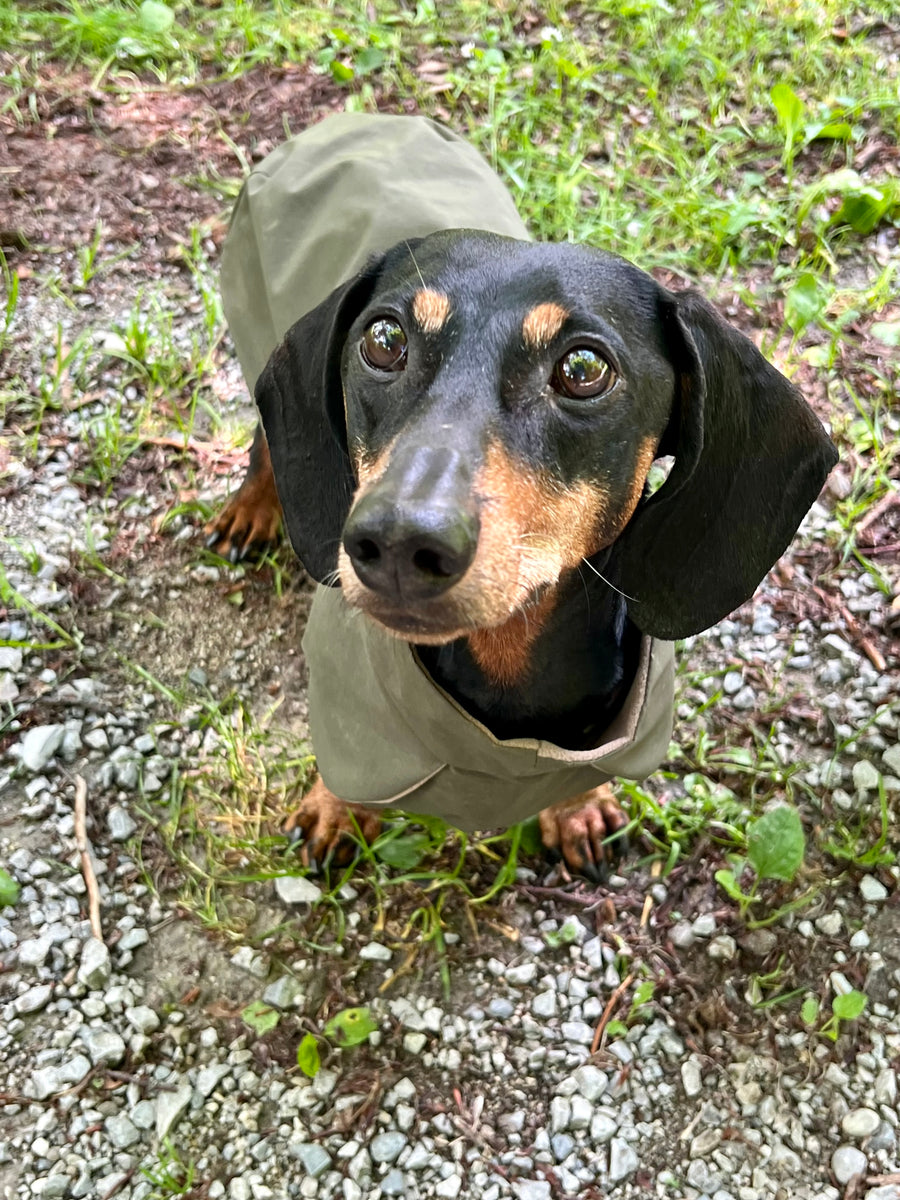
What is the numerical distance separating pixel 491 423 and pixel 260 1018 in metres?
1.60

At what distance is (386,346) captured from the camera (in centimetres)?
185

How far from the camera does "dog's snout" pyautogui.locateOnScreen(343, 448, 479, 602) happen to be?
1.44 m

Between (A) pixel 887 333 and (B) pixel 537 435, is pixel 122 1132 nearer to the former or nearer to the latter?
(B) pixel 537 435

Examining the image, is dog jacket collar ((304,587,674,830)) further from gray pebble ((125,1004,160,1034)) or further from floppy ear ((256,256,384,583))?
gray pebble ((125,1004,160,1034))

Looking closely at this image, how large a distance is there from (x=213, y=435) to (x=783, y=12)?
3.37 m

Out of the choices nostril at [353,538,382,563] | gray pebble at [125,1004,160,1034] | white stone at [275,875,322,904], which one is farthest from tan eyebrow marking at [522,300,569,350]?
gray pebble at [125,1004,160,1034]

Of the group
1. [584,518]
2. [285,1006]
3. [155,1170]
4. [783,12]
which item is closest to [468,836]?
[285,1006]

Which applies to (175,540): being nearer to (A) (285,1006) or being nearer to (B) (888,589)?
(A) (285,1006)

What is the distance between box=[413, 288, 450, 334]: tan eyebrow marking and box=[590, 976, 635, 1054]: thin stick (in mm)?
1668

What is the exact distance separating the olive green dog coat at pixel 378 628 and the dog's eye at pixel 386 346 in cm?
47

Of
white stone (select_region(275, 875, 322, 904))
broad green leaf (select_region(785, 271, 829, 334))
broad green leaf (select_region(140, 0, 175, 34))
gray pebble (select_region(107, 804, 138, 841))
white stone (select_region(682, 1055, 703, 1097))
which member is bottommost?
white stone (select_region(682, 1055, 703, 1097))

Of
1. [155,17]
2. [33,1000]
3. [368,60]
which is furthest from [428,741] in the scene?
[155,17]

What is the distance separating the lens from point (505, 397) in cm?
172

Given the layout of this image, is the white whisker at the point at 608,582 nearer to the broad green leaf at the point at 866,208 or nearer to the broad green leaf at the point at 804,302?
the broad green leaf at the point at 804,302
